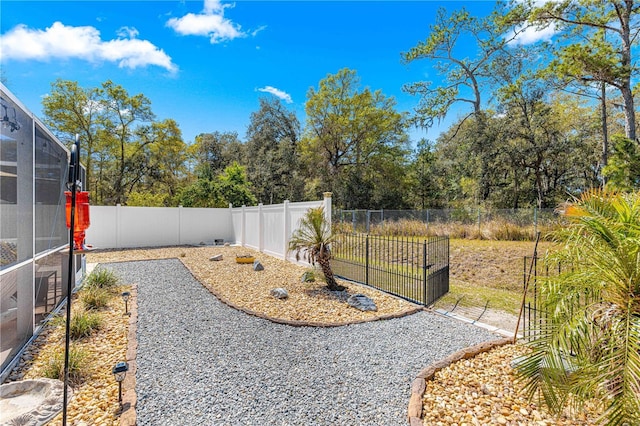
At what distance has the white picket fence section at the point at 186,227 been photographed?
10523mm

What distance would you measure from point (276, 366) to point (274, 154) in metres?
20.0

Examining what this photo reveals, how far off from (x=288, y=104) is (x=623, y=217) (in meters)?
24.1

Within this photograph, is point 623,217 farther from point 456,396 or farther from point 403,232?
point 403,232

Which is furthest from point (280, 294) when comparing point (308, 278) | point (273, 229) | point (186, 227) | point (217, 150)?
point (217, 150)

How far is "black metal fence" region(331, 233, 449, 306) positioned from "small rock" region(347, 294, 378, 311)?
918 millimetres

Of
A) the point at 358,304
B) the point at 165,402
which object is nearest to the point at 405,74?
the point at 358,304

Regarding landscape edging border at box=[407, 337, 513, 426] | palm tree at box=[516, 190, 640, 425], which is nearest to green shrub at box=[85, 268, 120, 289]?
landscape edging border at box=[407, 337, 513, 426]

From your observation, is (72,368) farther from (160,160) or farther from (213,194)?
(160,160)

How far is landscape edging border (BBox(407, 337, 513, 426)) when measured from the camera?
2.39m

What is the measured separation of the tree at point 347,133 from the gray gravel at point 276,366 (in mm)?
17120

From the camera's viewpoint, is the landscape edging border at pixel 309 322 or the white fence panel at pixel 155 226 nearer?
the landscape edging border at pixel 309 322

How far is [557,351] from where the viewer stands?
2.08 meters

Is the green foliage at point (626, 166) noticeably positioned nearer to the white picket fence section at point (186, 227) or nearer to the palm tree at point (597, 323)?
the palm tree at point (597, 323)

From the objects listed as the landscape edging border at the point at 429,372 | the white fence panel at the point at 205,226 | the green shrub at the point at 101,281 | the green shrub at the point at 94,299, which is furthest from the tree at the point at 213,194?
the landscape edging border at the point at 429,372
